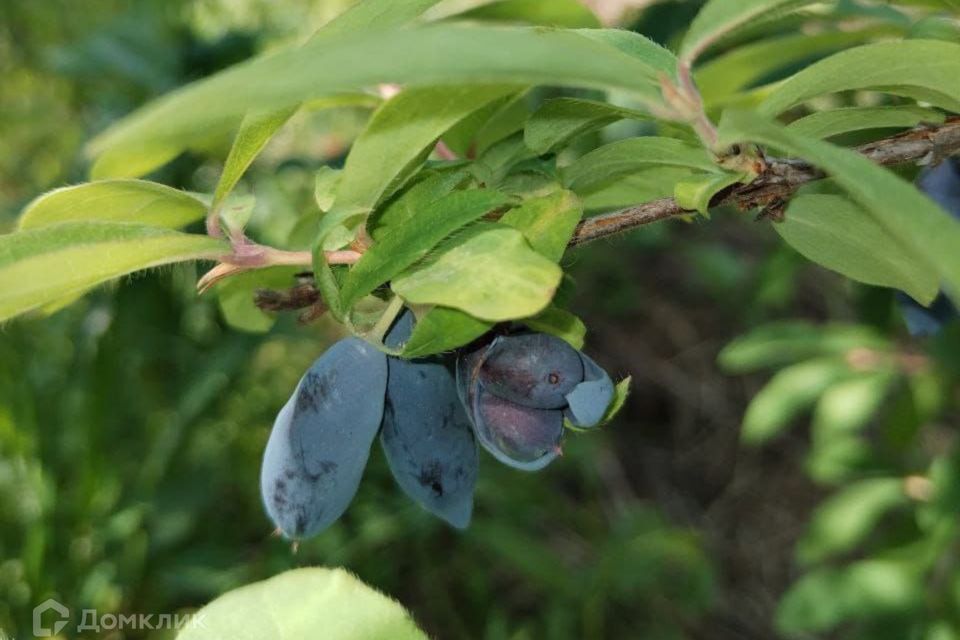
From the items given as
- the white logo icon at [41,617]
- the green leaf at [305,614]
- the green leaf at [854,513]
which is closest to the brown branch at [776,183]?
the green leaf at [305,614]

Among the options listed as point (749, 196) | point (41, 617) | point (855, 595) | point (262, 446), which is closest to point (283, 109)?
point (749, 196)

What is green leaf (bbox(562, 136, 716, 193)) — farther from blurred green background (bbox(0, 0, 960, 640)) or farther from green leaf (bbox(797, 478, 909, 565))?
green leaf (bbox(797, 478, 909, 565))

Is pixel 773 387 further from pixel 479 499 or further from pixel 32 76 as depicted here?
pixel 32 76

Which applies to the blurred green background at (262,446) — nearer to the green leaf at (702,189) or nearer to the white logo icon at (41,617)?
the white logo icon at (41,617)

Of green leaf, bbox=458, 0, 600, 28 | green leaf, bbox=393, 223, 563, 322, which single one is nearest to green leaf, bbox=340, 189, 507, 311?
green leaf, bbox=393, 223, 563, 322

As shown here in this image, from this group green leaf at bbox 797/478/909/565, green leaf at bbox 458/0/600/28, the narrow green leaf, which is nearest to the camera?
the narrow green leaf

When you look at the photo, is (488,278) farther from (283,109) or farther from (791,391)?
(791,391)
